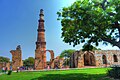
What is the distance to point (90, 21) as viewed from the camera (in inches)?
622

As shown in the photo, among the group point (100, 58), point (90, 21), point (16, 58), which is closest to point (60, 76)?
point (90, 21)

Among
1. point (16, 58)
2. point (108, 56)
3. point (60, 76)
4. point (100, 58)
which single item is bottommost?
point (60, 76)

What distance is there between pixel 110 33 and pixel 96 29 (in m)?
2.86

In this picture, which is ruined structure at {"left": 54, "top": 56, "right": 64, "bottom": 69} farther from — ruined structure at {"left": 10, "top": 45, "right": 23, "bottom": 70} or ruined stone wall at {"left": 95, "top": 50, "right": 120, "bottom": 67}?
ruined structure at {"left": 10, "top": 45, "right": 23, "bottom": 70}

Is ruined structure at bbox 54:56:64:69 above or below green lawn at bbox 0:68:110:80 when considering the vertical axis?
above

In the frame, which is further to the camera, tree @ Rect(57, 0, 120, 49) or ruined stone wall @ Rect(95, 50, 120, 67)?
ruined stone wall @ Rect(95, 50, 120, 67)

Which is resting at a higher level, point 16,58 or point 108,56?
point 108,56

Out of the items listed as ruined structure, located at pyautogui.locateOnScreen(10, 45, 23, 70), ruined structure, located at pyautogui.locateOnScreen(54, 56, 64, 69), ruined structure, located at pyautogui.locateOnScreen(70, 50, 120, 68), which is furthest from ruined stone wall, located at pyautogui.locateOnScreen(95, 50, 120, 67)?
ruined structure, located at pyautogui.locateOnScreen(10, 45, 23, 70)

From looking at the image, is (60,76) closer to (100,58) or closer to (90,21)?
(90,21)

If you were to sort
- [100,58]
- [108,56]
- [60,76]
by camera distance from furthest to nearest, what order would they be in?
[108,56]
[100,58]
[60,76]

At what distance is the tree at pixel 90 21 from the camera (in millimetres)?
15297

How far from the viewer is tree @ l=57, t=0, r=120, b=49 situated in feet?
50.2

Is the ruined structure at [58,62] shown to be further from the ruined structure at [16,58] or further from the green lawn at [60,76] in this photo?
the green lawn at [60,76]

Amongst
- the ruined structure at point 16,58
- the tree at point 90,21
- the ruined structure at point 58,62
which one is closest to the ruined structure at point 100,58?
the ruined structure at point 58,62
